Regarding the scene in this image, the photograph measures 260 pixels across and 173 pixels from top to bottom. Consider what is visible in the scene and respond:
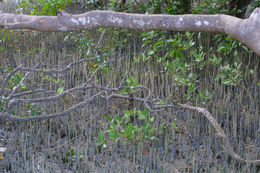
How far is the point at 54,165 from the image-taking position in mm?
2012

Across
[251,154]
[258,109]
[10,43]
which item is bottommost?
[251,154]

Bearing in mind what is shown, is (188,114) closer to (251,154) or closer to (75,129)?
(251,154)

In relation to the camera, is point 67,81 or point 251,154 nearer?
point 251,154

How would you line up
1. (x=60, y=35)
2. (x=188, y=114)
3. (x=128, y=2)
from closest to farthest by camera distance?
(x=188, y=114) < (x=128, y=2) < (x=60, y=35)

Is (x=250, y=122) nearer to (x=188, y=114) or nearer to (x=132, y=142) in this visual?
(x=188, y=114)

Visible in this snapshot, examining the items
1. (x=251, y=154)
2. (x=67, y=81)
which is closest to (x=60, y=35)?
(x=67, y=81)

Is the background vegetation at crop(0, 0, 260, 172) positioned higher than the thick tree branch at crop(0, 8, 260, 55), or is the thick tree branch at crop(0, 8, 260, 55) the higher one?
the thick tree branch at crop(0, 8, 260, 55)

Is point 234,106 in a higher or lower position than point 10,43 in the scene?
lower

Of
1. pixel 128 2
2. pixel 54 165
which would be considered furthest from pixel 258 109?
pixel 128 2

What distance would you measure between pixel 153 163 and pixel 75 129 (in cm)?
66

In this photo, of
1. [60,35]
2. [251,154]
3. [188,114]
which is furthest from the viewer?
[60,35]

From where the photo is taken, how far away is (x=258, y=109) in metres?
2.62

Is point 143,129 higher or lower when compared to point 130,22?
lower

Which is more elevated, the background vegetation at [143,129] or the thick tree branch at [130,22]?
the thick tree branch at [130,22]
